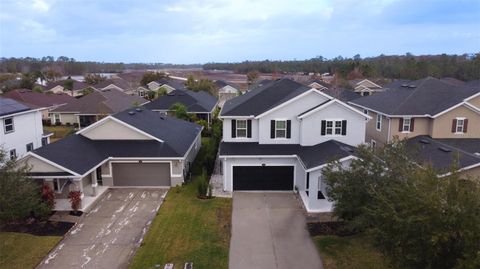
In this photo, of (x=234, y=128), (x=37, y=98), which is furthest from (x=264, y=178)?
(x=37, y=98)

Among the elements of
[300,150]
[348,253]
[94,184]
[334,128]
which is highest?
[334,128]

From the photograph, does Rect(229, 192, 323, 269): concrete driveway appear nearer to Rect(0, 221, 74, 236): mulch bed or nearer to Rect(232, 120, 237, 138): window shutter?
Rect(232, 120, 237, 138): window shutter

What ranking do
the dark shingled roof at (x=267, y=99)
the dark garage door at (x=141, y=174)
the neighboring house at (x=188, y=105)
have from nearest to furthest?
the dark garage door at (x=141, y=174), the dark shingled roof at (x=267, y=99), the neighboring house at (x=188, y=105)

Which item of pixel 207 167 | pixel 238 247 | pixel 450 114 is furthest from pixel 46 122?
pixel 450 114

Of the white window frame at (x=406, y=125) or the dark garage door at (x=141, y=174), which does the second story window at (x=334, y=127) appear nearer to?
the white window frame at (x=406, y=125)

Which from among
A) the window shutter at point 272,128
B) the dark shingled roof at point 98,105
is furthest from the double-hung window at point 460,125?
the dark shingled roof at point 98,105

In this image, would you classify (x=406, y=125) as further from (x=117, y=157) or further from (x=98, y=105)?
(x=98, y=105)

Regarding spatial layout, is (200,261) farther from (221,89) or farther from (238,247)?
(221,89)
